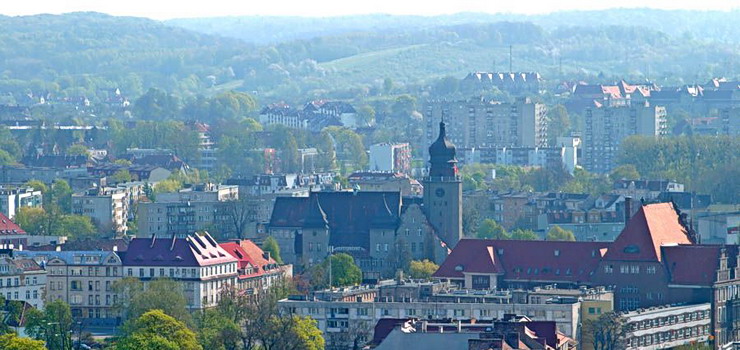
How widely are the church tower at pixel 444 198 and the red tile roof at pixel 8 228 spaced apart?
63.3 feet

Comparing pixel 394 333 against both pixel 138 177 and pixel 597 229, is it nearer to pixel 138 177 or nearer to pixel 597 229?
pixel 597 229

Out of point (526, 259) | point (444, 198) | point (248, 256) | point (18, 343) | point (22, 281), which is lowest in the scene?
point (18, 343)

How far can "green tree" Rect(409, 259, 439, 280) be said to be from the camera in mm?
109875

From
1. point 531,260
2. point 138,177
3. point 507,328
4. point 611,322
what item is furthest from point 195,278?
point 138,177

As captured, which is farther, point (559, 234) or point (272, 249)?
point (559, 234)

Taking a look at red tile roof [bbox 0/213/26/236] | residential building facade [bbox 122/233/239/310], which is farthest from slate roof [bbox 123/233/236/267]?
red tile roof [bbox 0/213/26/236]

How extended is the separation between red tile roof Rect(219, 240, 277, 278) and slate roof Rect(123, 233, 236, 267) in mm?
1259

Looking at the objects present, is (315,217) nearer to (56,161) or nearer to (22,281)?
(22,281)

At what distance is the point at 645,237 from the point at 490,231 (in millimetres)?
33873

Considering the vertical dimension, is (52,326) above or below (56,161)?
below

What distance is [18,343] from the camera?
8312 centimetres

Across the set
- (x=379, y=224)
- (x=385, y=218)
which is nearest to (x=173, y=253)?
(x=379, y=224)

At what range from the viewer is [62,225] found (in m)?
136

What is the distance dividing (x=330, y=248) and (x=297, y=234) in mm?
1963
